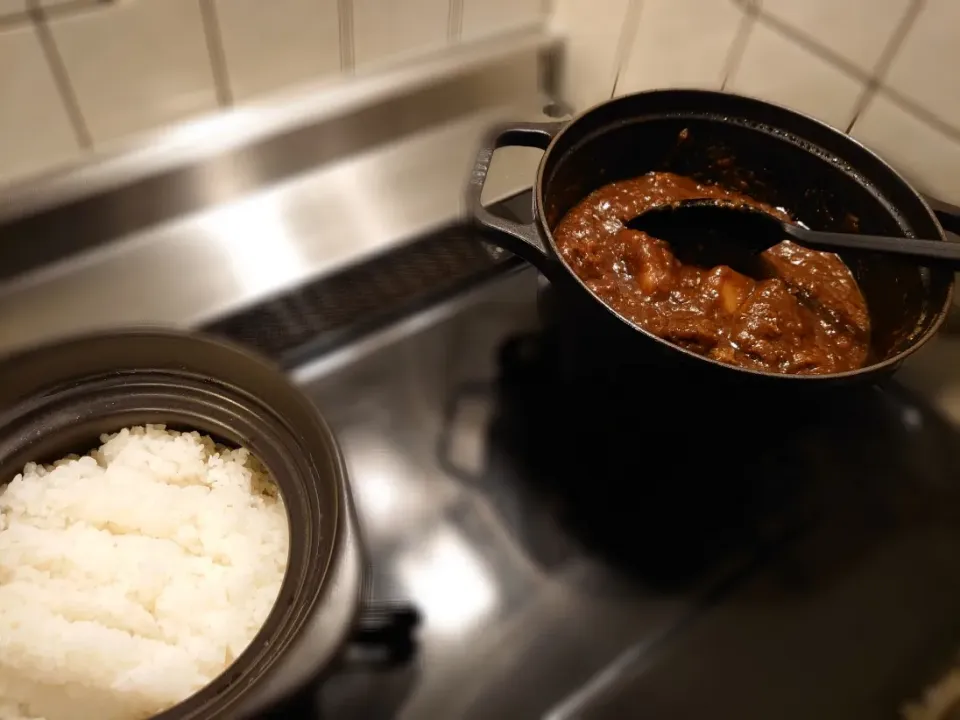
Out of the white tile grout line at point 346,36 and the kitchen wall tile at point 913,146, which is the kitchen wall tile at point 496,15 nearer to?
the white tile grout line at point 346,36

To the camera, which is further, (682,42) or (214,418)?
(682,42)

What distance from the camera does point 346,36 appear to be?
2.44ft

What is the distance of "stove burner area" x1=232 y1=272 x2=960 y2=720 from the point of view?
1.83ft

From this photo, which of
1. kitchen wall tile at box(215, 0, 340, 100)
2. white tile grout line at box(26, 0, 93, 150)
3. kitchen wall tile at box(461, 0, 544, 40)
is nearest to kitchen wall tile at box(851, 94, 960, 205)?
kitchen wall tile at box(461, 0, 544, 40)

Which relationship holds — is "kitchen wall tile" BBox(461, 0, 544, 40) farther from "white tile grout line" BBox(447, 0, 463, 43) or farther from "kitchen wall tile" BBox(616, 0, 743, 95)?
"kitchen wall tile" BBox(616, 0, 743, 95)

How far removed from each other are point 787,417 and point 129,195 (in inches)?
23.5

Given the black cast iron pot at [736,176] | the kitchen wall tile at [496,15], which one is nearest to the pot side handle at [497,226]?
the black cast iron pot at [736,176]

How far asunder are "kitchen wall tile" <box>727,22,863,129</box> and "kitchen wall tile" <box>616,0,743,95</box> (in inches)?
1.1

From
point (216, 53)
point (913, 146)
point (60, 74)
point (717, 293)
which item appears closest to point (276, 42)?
point (216, 53)

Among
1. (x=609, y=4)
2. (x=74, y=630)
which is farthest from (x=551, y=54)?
(x=74, y=630)

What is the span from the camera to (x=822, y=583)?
0.63m

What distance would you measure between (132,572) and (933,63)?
2.24ft

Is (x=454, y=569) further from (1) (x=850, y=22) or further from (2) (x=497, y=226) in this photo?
(1) (x=850, y=22)

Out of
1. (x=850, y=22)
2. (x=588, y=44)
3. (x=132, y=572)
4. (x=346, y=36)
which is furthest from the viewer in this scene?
(x=588, y=44)
